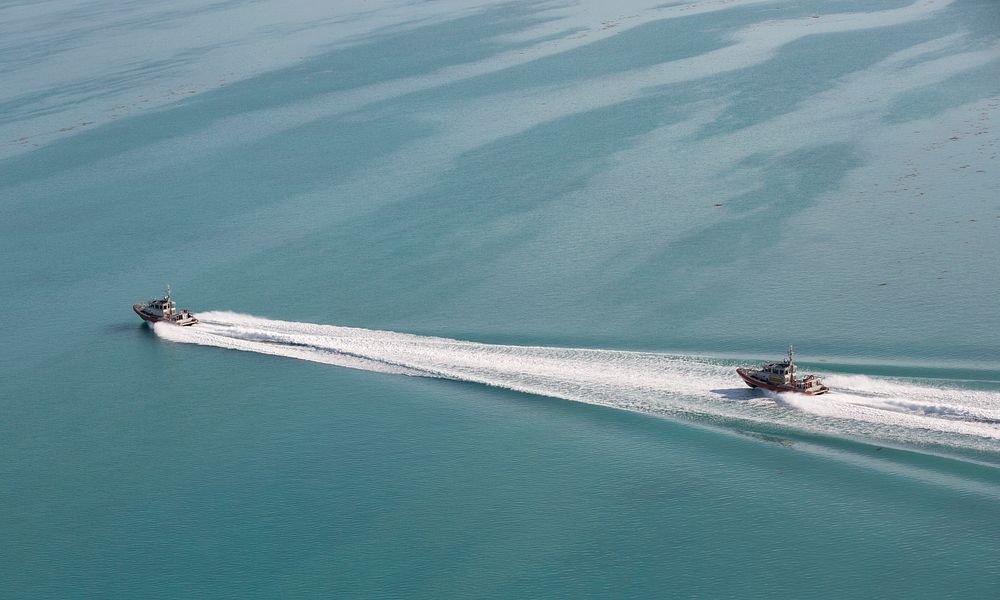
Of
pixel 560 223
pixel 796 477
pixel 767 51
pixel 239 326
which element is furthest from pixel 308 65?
pixel 796 477

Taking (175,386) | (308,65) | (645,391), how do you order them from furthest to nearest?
1. (308,65)
2. (175,386)
3. (645,391)

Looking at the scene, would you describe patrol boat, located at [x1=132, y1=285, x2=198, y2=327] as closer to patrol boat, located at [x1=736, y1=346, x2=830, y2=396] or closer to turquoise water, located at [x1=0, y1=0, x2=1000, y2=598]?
turquoise water, located at [x1=0, y1=0, x2=1000, y2=598]

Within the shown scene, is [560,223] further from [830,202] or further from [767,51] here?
[767,51]

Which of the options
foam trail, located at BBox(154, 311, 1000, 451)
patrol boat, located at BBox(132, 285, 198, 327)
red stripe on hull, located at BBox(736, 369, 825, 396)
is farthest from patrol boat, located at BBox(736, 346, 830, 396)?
patrol boat, located at BBox(132, 285, 198, 327)

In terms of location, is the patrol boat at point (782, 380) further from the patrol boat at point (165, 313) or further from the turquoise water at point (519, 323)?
the patrol boat at point (165, 313)

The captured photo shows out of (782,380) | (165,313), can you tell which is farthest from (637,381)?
(165,313)

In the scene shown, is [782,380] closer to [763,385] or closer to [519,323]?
[763,385]

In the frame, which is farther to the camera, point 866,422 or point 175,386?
point 175,386

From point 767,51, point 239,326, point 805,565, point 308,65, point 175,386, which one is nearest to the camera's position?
point 805,565
